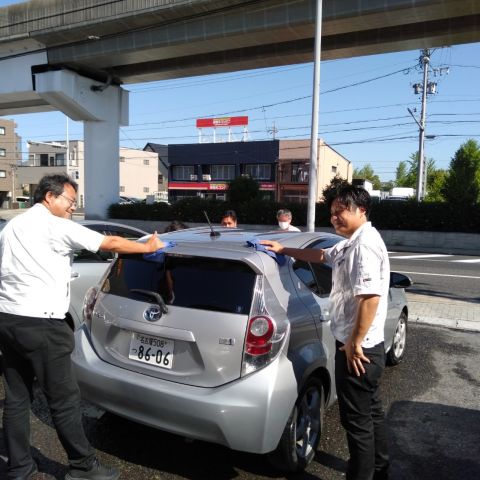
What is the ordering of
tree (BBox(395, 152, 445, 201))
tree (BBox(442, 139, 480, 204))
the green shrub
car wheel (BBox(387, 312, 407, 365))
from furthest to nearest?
tree (BBox(395, 152, 445, 201)), tree (BBox(442, 139, 480, 204)), the green shrub, car wheel (BBox(387, 312, 407, 365))

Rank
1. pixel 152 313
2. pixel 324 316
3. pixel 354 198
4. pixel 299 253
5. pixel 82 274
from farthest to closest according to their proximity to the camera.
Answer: pixel 82 274 < pixel 324 316 < pixel 299 253 < pixel 152 313 < pixel 354 198

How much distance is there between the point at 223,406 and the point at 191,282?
780 mm

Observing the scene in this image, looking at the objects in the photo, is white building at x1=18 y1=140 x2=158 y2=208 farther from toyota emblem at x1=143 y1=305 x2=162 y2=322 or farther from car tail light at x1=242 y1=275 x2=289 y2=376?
car tail light at x1=242 y1=275 x2=289 y2=376

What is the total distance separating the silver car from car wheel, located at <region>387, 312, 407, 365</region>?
1793mm

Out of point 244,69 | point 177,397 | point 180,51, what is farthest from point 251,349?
point 244,69

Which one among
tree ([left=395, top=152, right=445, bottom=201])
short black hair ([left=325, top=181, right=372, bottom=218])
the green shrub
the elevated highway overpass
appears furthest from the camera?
tree ([left=395, top=152, right=445, bottom=201])

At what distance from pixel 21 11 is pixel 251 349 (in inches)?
920

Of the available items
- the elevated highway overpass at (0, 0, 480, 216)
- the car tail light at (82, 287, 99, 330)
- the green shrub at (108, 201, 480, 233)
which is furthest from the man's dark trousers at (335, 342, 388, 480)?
the green shrub at (108, 201, 480, 233)

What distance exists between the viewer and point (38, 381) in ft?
9.30

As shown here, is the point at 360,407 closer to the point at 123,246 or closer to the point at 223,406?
the point at 223,406

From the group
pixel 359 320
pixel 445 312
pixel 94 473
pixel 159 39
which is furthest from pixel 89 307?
pixel 159 39

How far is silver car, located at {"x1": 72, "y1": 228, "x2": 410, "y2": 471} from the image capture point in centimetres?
278

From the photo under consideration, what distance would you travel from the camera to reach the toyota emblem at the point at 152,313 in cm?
302

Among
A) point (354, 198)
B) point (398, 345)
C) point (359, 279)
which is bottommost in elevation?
point (398, 345)
